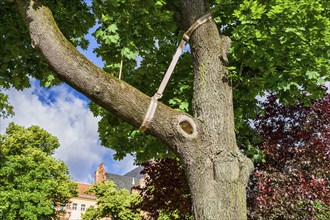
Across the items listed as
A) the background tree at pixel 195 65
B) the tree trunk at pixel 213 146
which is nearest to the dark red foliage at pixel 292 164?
the background tree at pixel 195 65

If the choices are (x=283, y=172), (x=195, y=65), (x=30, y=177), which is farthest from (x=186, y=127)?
(x=30, y=177)

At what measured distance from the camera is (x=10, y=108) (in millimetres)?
20266

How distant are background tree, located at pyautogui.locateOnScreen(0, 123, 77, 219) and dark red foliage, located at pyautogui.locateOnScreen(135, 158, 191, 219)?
69.3 feet

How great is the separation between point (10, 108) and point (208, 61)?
18212mm

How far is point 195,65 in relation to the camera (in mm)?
5246

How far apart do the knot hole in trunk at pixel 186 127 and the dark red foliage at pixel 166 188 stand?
19.4 feet

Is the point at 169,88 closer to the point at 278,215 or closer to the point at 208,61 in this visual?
the point at 208,61

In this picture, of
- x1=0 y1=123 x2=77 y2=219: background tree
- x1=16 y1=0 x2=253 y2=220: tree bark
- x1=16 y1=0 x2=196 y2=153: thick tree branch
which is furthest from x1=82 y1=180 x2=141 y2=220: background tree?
x1=16 y1=0 x2=196 y2=153: thick tree branch

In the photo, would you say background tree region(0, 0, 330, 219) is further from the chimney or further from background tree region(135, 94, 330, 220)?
the chimney

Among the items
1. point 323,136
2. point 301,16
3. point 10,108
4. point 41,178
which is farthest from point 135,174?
point 301,16

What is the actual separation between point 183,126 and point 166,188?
21.0ft

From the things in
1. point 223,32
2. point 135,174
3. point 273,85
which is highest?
point 135,174

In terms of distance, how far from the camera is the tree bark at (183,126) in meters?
3.99

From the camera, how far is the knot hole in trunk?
4.18 m
